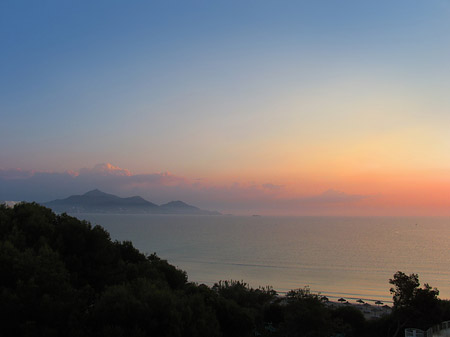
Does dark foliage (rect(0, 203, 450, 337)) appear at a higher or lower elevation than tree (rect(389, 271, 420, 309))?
higher

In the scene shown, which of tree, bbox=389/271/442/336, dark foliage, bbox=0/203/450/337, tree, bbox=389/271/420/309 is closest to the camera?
dark foliage, bbox=0/203/450/337

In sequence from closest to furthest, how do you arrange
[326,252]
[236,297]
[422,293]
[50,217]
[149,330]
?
[149,330] → [50,217] → [422,293] → [236,297] → [326,252]

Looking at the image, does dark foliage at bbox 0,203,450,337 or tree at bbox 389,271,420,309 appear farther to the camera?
tree at bbox 389,271,420,309

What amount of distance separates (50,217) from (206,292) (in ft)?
28.6

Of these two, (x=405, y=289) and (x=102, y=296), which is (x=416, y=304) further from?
(x=102, y=296)

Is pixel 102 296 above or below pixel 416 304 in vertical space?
above

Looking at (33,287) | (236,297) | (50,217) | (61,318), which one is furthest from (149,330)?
(236,297)

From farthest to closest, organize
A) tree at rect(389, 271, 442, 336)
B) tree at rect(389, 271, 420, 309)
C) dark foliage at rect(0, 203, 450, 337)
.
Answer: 1. tree at rect(389, 271, 420, 309)
2. tree at rect(389, 271, 442, 336)
3. dark foliage at rect(0, 203, 450, 337)

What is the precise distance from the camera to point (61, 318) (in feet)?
35.3

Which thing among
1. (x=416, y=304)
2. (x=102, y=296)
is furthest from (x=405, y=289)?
(x=102, y=296)

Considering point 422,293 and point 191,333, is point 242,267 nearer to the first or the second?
point 422,293

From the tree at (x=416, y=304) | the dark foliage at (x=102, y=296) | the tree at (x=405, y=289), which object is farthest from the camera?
the tree at (x=405, y=289)

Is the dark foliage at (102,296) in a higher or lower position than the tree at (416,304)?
higher

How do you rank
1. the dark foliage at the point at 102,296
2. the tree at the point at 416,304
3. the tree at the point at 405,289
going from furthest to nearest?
the tree at the point at 405,289 → the tree at the point at 416,304 → the dark foliage at the point at 102,296
